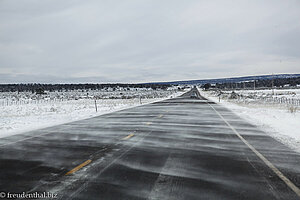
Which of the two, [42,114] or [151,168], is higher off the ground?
[151,168]

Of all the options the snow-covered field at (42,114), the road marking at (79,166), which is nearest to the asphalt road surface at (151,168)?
the road marking at (79,166)

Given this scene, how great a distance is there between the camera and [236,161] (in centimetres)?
595

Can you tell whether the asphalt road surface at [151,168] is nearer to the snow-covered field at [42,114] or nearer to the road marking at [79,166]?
the road marking at [79,166]

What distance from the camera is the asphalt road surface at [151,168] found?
4145 mm

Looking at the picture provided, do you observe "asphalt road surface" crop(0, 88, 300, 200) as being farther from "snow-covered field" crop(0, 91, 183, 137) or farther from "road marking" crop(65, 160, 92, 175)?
"snow-covered field" crop(0, 91, 183, 137)

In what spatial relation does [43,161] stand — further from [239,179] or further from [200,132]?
[200,132]

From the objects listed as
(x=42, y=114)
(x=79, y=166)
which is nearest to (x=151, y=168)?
(x=79, y=166)

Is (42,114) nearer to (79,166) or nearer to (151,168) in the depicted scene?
(79,166)

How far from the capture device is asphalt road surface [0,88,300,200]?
4145 mm

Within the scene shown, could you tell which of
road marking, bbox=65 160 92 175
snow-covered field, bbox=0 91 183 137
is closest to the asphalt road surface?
road marking, bbox=65 160 92 175

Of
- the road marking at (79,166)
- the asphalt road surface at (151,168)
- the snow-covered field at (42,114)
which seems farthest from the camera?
the snow-covered field at (42,114)

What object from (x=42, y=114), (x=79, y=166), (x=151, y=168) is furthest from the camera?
(x=42, y=114)

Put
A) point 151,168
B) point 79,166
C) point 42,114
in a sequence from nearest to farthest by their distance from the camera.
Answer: point 151,168 → point 79,166 → point 42,114

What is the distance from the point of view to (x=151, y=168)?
5.41 metres
